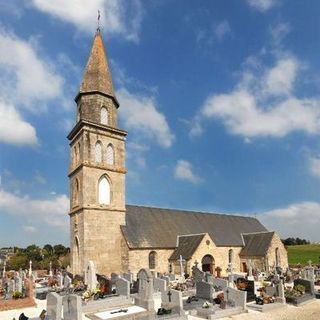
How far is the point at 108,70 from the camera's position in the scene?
1291 inches

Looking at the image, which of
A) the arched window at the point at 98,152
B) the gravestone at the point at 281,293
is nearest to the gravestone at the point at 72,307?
the gravestone at the point at 281,293

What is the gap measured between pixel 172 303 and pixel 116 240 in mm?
14582

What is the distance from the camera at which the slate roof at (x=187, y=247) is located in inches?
1243

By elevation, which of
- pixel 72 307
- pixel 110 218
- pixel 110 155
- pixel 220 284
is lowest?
pixel 220 284

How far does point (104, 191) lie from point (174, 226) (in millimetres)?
9462

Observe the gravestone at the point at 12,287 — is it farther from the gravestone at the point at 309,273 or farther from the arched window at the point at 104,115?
the gravestone at the point at 309,273

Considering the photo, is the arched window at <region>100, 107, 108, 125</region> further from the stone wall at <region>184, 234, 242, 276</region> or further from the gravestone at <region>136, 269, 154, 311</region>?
the gravestone at <region>136, 269, 154, 311</region>

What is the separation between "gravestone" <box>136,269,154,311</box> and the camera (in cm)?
1714

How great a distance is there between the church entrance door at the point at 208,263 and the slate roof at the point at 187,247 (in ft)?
5.42

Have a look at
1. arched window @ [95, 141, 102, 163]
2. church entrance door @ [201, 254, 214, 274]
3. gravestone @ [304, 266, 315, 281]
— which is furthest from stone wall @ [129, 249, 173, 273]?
gravestone @ [304, 266, 315, 281]

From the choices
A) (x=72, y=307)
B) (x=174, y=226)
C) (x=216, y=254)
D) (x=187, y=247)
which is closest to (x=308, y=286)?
(x=72, y=307)

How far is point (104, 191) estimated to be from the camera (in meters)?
30.1

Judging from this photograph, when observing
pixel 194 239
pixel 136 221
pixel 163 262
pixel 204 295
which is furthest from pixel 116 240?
pixel 204 295

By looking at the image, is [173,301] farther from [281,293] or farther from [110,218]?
[110,218]
